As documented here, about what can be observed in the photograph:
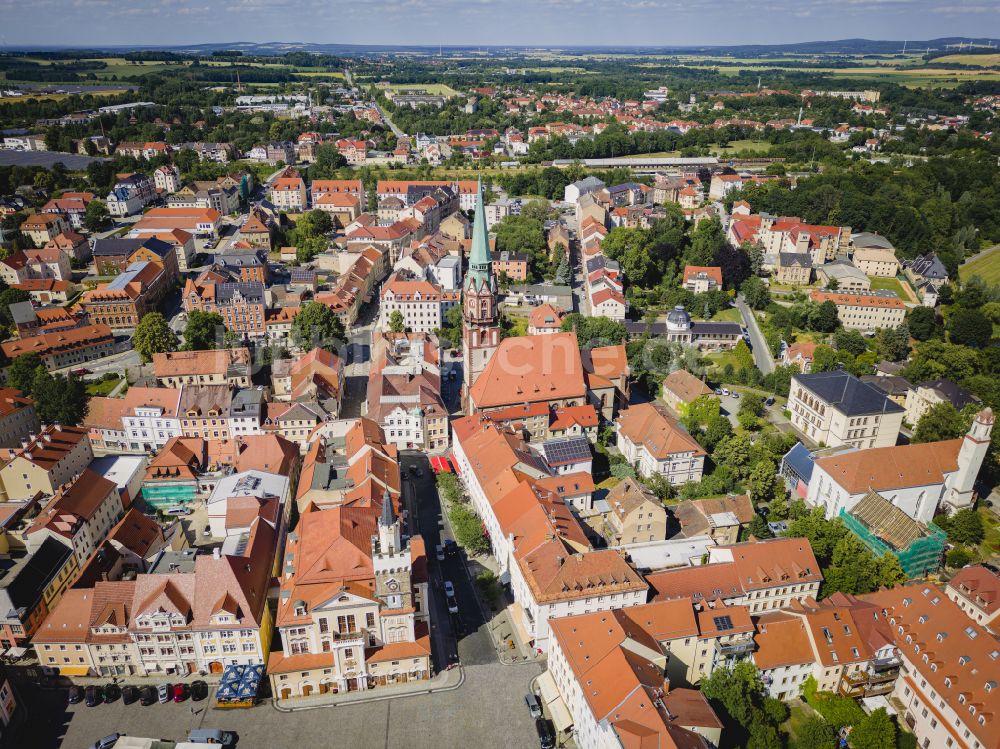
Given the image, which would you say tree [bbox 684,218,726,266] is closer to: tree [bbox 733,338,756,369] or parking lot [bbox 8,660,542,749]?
tree [bbox 733,338,756,369]

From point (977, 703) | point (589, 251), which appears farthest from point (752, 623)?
point (589, 251)

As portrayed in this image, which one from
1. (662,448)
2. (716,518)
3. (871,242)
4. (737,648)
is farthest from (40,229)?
(871,242)

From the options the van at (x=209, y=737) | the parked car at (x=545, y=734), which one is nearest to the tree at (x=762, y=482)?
the parked car at (x=545, y=734)

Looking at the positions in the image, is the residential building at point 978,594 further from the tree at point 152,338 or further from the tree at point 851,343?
the tree at point 152,338

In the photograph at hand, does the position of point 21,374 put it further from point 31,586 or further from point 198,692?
point 198,692

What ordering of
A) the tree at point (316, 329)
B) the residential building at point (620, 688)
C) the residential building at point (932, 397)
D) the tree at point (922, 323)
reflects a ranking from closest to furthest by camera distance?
the residential building at point (620, 688) → the residential building at point (932, 397) → the tree at point (316, 329) → the tree at point (922, 323)

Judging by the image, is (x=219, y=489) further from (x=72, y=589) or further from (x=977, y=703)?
(x=977, y=703)
